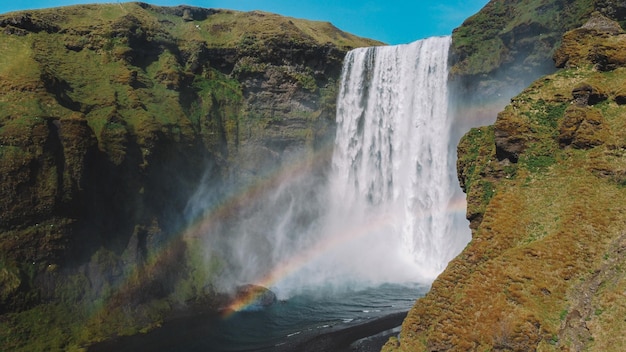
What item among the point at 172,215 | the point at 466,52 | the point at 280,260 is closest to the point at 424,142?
the point at 466,52

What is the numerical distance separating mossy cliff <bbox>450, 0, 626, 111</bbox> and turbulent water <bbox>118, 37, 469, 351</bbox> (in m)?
1.92

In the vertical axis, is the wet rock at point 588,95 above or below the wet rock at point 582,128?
above

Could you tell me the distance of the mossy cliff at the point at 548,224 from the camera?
9.48m

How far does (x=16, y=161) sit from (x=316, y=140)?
2743 centimetres

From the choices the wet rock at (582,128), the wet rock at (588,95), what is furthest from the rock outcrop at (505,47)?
the wet rock at (582,128)

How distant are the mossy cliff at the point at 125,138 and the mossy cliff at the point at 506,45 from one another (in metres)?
15.0

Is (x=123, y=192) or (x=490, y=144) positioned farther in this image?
(x=123, y=192)

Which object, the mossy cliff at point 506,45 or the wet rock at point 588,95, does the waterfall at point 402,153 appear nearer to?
the mossy cliff at point 506,45

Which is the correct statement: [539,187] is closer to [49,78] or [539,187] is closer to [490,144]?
[490,144]

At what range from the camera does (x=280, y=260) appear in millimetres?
42969

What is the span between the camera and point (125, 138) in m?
35.2

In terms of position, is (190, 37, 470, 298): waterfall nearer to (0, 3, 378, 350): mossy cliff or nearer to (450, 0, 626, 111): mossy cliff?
(450, 0, 626, 111): mossy cliff

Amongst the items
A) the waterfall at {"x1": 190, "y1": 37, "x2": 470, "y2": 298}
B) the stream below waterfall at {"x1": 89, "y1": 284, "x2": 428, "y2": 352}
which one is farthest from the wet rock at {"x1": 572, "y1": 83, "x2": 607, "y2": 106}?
the waterfall at {"x1": 190, "y1": 37, "x2": 470, "y2": 298}

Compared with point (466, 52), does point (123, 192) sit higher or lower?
lower
